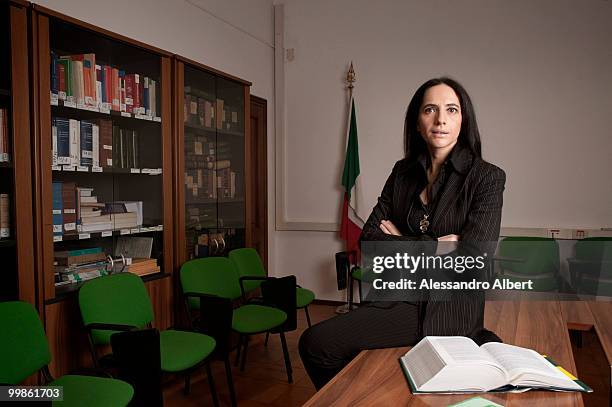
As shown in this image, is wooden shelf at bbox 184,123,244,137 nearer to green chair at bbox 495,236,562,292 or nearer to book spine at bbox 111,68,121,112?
book spine at bbox 111,68,121,112

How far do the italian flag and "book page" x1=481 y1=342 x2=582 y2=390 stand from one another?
352 centimetres

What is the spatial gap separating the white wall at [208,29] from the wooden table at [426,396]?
8.45ft

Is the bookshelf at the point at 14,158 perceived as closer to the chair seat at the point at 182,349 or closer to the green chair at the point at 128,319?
the green chair at the point at 128,319

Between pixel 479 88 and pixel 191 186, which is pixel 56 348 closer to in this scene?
pixel 191 186

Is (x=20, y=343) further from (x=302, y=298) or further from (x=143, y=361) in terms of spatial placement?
(x=302, y=298)

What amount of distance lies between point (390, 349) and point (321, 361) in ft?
0.80

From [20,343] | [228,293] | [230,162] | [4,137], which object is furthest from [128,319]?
[230,162]

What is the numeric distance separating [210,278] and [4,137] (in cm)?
151

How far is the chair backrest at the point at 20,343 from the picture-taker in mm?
1860

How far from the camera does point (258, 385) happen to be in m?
3.02

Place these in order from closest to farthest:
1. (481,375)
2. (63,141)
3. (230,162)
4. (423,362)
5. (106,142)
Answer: (481,375)
(423,362)
(63,141)
(106,142)
(230,162)

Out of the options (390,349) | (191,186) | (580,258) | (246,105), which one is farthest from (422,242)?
(580,258)

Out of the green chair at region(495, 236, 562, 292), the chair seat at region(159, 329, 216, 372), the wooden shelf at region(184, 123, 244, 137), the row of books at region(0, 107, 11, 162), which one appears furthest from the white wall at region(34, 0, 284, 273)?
the green chair at region(495, 236, 562, 292)

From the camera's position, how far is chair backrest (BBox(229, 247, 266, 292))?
362 cm
